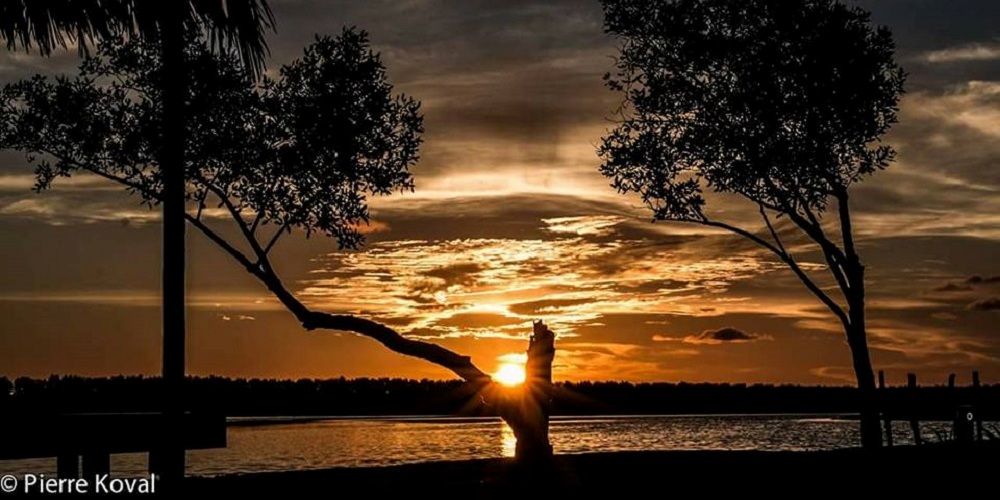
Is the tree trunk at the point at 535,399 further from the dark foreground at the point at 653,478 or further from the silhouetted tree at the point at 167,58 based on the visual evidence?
the silhouetted tree at the point at 167,58

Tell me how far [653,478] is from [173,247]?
39.2 ft

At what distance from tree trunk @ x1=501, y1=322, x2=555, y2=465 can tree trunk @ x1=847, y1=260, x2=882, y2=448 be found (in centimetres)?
1266

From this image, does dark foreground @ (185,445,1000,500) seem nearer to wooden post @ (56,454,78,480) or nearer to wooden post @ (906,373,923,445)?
wooden post @ (56,454,78,480)

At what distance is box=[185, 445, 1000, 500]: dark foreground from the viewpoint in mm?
25531

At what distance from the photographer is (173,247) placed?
21641 mm

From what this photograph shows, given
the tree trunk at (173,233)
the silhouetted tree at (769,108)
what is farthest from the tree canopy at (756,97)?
the tree trunk at (173,233)

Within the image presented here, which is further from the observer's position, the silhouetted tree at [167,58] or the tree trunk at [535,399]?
the tree trunk at [535,399]

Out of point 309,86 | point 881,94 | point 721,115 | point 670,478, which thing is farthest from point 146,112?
point 881,94

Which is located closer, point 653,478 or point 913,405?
point 653,478

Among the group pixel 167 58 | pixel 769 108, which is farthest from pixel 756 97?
pixel 167 58

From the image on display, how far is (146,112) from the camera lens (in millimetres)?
32750

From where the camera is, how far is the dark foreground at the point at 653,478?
83.8 ft

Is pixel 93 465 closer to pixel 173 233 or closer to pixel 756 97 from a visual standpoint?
pixel 173 233

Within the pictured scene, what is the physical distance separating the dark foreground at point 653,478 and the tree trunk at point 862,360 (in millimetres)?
6333
